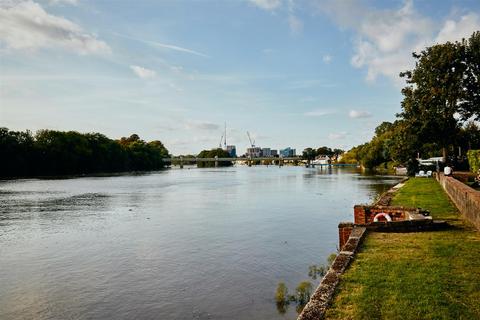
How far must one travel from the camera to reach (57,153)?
118 metres

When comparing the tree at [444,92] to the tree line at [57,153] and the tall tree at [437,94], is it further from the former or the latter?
the tree line at [57,153]

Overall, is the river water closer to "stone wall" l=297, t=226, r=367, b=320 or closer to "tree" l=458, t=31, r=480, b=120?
"stone wall" l=297, t=226, r=367, b=320

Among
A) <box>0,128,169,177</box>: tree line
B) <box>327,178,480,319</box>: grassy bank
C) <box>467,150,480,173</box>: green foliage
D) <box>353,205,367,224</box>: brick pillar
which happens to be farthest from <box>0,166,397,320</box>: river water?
<box>0,128,169,177</box>: tree line

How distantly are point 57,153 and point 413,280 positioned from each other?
124 meters

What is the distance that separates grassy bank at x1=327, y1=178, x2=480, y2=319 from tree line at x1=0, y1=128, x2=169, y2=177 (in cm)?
11156

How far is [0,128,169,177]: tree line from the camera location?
106 meters

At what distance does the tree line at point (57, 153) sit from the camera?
10600cm

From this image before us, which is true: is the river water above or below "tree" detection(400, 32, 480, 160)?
below

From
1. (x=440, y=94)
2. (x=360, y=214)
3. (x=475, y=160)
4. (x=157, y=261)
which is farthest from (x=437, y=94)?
(x=157, y=261)

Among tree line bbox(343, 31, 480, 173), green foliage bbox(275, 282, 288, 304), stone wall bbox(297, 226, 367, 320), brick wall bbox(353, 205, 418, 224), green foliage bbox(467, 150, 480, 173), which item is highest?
tree line bbox(343, 31, 480, 173)

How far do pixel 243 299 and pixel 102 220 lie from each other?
66.1ft

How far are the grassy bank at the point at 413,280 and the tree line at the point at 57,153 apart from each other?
366 ft

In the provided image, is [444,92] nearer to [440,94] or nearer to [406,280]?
[440,94]

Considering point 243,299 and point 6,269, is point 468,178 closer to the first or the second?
point 243,299
